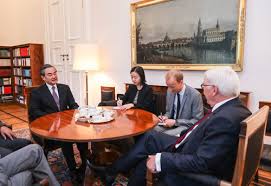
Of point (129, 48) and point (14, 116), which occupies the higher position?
point (129, 48)

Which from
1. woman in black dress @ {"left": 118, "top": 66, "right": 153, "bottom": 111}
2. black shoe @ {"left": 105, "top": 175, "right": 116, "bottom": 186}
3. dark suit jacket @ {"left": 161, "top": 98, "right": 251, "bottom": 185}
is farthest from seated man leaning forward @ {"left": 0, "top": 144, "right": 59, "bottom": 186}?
woman in black dress @ {"left": 118, "top": 66, "right": 153, "bottom": 111}

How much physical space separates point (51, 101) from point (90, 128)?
3.38ft

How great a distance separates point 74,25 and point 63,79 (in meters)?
1.33

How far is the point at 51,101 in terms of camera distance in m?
2.73

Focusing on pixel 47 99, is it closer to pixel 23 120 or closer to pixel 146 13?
pixel 146 13

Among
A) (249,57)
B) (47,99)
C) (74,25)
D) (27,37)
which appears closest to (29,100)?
(47,99)

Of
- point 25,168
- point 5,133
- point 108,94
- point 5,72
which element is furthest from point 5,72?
point 25,168

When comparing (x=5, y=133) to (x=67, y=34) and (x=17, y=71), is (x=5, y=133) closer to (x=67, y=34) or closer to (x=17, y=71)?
(x=67, y=34)

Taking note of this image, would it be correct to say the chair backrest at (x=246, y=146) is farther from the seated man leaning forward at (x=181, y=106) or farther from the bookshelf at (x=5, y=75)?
the bookshelf at (x=5, y=75)

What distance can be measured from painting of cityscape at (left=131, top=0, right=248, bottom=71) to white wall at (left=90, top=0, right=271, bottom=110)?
0.36 feet

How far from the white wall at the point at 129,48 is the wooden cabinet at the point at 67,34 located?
29cm

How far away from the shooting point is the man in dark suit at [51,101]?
8.05ft

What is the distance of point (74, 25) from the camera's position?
16.9 ft

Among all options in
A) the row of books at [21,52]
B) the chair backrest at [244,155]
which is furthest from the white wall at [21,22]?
the chair backrest at [244,155]
